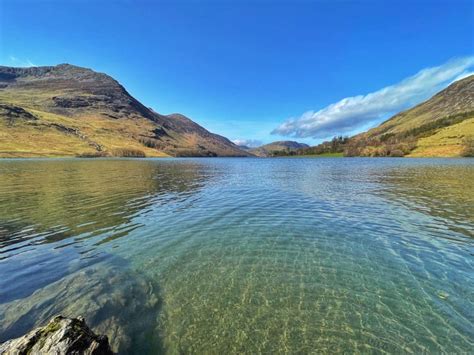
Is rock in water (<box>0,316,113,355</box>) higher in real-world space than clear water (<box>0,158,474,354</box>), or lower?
higher

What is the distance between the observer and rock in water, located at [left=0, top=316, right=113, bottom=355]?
6277 millimetres

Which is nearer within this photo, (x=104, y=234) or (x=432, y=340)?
(x=432, y=340)

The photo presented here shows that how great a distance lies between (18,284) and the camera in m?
12.1

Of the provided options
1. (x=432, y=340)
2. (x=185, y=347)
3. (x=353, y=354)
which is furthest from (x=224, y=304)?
(x=432, y=340)

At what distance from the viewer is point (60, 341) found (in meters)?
6.40

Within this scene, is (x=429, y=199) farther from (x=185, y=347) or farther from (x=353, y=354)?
(x=185, y=347)

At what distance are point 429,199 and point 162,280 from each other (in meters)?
32.4

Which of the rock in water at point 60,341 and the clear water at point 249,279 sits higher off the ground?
the rock in water at point 60,341

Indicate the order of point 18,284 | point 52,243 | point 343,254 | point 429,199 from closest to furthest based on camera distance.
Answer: point 18,284, point 343,254, point 52,243, point 429,199

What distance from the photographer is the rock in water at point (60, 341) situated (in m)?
6.28

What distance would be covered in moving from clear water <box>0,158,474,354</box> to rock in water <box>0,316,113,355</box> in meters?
1.82

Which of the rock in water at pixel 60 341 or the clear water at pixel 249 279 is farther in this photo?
the clear water at pixel 249 279

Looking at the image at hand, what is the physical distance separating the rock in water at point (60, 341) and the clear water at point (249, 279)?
1.82 meters

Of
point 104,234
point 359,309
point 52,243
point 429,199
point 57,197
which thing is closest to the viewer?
point 359,309
